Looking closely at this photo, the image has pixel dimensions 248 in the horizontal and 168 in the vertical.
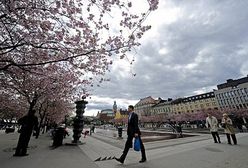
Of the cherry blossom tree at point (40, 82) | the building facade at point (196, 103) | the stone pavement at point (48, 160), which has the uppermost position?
the building facade at point (196, 103)

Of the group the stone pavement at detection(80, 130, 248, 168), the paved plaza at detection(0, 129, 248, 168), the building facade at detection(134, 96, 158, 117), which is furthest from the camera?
the building facade at detection(134, 96, 158, 117)

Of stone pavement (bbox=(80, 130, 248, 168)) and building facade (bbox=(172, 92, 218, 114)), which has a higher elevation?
building facade (bbox=(172, 92, 218, 114))

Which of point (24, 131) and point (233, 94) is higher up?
point (233, 94)

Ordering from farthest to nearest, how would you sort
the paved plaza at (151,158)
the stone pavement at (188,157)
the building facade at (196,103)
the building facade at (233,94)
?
the building facade at (196,103) < the building facade at (233,94) < the paved plaza at (151,158) < the stone pavement at (188,157)

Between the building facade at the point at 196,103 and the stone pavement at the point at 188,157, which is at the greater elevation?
the building facade at the point at 196,103

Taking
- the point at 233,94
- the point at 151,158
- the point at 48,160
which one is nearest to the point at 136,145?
the point at 151,158

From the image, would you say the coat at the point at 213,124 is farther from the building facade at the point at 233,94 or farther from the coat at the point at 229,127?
the building facade at the point at 233,94

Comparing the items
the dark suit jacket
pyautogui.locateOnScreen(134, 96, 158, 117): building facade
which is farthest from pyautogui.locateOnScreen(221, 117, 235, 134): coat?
pyautogui.locateOnScreen(134, 96, 158, 117): building facade

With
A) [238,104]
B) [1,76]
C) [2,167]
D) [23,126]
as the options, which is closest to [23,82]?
[1,76]

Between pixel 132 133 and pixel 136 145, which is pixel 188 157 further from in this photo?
pixel 132 133

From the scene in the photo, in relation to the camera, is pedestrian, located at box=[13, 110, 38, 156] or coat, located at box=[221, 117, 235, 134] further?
coat, located at box=[221, 117, 235, 134]

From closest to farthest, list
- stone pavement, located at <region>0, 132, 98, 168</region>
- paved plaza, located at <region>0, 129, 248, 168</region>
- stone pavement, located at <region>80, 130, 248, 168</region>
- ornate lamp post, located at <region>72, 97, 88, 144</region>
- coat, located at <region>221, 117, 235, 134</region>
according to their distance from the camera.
Answer: stone pavement, located at <region>80, 130, 248, 168</region> < paved plaza, located at <region>0, 129, 248, 168</region> < stone pavement, located at <region>0, 132, 98, 168</region> < coat, located at <region>221, 117, 235, 134</region> < ornate lamp post, located at <region>72, 97, 88, 144</region>

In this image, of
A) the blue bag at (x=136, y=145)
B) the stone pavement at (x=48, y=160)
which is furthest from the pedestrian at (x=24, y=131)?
the blue bag at (x=136, y=145)

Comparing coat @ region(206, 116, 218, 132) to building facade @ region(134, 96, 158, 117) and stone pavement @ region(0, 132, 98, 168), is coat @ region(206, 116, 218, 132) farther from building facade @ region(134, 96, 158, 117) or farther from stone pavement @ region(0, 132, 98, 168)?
building facade @ region(134, 96, 158, 117)
